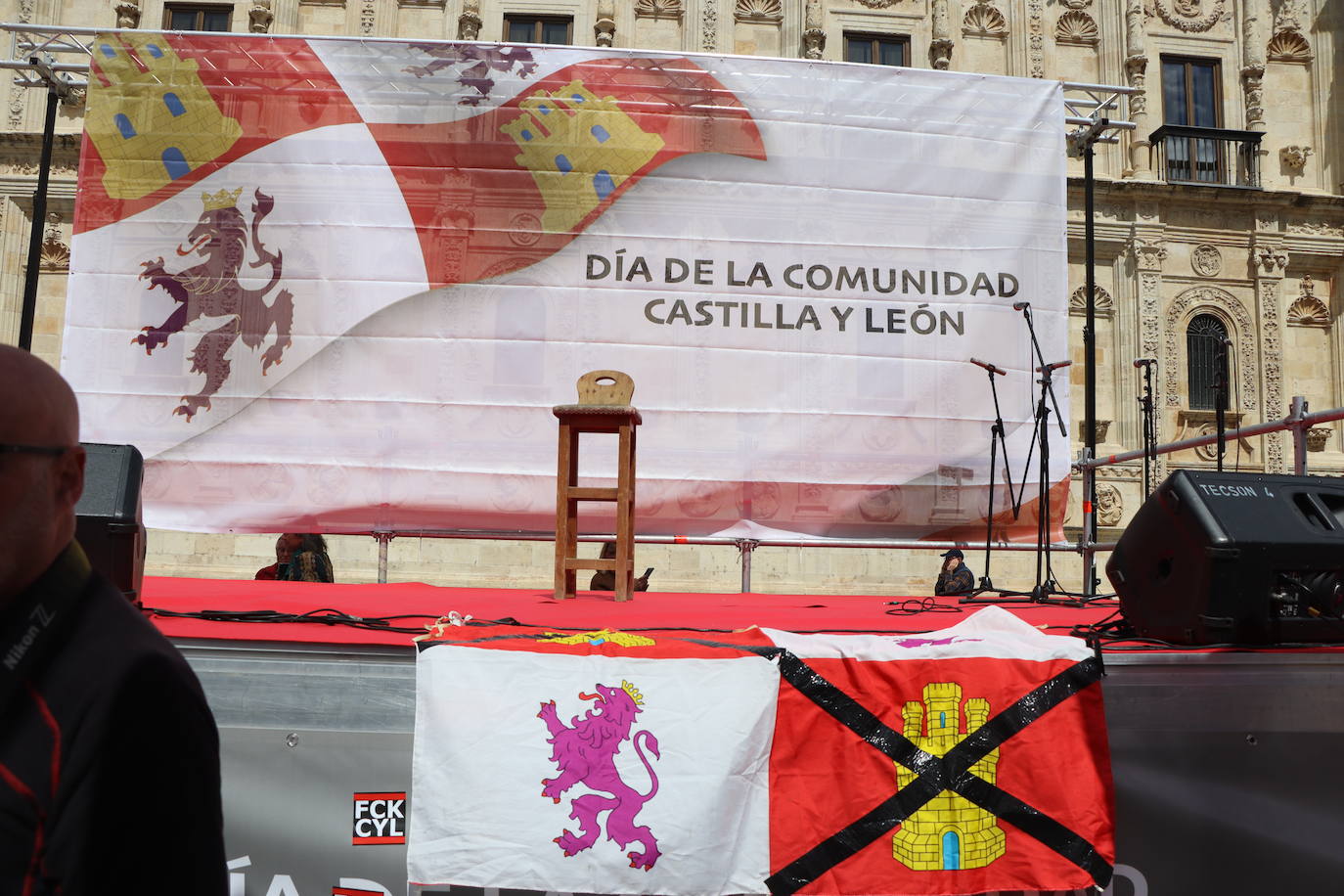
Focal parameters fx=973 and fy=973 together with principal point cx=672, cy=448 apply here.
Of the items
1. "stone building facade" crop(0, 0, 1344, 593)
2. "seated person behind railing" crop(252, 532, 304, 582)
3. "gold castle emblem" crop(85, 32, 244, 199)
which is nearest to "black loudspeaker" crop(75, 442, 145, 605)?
"seated person behind railing" crop(252, 532, 304, 582)

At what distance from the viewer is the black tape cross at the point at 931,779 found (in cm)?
228

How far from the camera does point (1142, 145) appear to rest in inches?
597

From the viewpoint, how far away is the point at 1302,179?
15461mm

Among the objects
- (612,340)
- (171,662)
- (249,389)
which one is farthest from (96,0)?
(171,662)

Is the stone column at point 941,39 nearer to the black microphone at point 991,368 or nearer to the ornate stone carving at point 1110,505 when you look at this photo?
the ornate stone carving at point 1110,505

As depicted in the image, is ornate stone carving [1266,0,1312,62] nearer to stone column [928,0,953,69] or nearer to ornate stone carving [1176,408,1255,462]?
stone column [928,0,953,69]

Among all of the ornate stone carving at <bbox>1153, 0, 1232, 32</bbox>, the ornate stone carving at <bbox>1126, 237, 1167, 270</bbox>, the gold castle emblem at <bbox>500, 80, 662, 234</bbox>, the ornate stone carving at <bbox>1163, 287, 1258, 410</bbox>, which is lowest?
the gold castle emblem at <bbox>500, 80, 662, 234</bbox>

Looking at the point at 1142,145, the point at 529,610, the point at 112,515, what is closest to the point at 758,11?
the point at 1142,145

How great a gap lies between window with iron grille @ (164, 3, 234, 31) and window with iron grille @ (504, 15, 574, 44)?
4.24 m

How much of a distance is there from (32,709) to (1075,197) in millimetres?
15733

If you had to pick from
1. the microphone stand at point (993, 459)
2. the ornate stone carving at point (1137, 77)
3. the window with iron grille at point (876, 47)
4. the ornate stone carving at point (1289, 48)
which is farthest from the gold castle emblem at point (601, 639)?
the ornate stone carving at point (1289, 48)

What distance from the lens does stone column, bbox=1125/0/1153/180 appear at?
15102 millimetres

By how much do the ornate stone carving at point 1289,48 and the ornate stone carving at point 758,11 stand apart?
26.3 ft

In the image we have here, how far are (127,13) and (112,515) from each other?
49.0 ft
